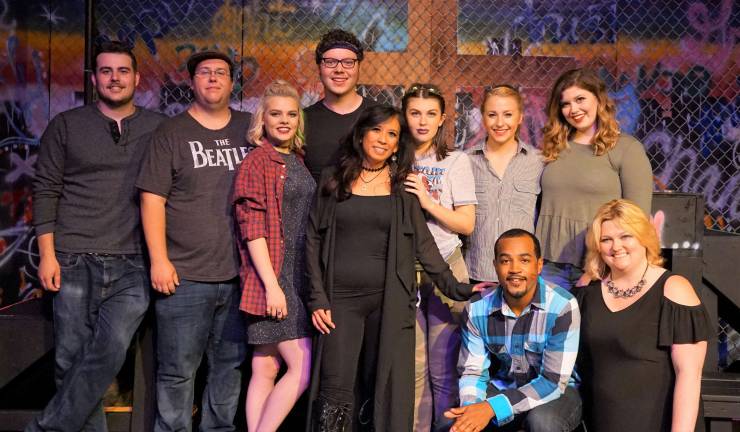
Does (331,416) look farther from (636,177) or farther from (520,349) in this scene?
(636,177)

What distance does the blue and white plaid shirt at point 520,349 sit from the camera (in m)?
2.90

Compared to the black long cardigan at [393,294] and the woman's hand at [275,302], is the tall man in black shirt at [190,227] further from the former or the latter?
the black long cardigan at [393,294]

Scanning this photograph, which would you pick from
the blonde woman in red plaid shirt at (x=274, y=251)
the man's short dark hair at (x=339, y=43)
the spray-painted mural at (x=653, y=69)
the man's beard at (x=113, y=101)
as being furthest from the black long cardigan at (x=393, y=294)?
the spray-painted mural at (x=653, y=69)

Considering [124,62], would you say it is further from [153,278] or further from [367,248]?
[367,248]

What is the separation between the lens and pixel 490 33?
658cm

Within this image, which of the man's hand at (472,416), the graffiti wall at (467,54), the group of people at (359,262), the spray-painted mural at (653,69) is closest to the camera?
the man's hand at (472,416)

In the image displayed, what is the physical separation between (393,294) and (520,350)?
0.53 m

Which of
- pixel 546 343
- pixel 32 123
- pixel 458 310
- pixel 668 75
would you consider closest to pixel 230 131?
pixel 458 310

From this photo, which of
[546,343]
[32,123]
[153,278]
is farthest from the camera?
[32,123]

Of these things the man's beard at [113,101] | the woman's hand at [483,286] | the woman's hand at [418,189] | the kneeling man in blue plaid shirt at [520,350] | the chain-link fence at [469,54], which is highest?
the chain-link fence at [469,54]

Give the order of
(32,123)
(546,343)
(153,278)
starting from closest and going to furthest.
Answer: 1. (546,343)
2. (153,278)
3. (32,123)

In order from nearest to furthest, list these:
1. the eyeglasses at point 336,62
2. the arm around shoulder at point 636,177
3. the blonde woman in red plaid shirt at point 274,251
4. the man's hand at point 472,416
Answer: the man's hand at point 472,416, the blonde woman in red plaid shirt at point 274,251, the arm around shoulder at point 636,177, the eyeglasses at point 336,62

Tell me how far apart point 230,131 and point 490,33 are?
3863 millimetres

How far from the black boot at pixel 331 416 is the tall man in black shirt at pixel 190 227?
542 millimetres
